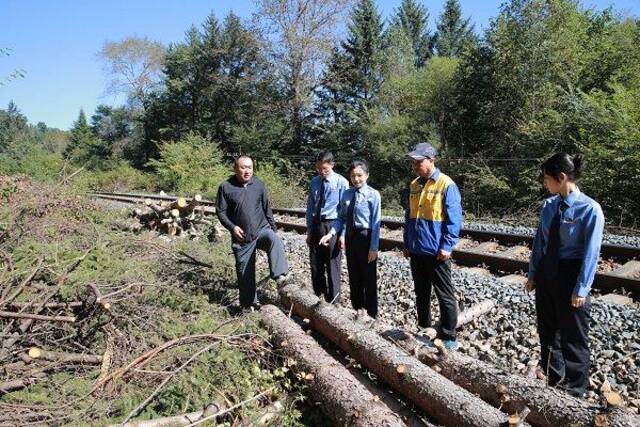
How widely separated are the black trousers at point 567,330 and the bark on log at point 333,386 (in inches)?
53.3

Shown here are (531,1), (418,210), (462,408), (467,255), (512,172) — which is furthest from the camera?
(531,1)

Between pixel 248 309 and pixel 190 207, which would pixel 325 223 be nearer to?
pixel 248 309

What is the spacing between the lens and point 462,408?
112 inches

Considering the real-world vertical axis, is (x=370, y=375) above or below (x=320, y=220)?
below

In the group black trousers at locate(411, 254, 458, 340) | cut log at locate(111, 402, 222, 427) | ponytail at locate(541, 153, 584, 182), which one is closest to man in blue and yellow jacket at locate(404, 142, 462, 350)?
black trousers at locate(411, 254, 458, 340)

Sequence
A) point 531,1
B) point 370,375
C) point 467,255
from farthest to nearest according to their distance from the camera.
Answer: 1. point 531,1
2. point 467,255
3. point 370,375

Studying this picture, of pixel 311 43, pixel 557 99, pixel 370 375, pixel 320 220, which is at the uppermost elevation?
pixel 311 43

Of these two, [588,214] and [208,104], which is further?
[208,104]

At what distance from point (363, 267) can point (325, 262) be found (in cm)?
69

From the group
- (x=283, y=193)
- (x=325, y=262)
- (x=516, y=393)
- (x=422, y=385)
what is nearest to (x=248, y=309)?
(x=325, y=262)

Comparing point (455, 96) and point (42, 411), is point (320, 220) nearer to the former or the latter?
point (42, 411)

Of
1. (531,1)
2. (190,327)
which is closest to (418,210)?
(190,327)

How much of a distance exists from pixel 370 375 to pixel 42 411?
239 cm

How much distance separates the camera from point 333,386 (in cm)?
339
